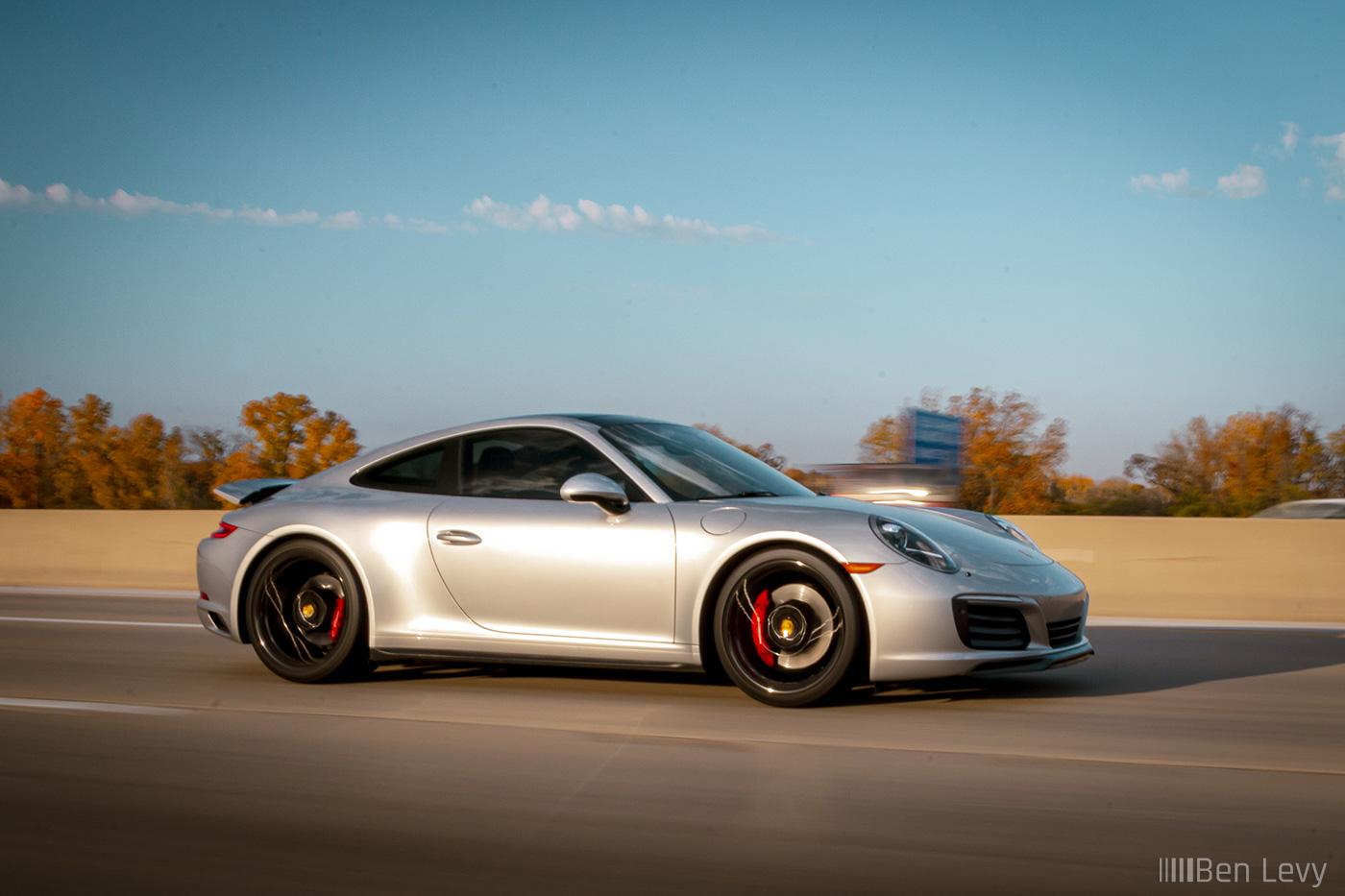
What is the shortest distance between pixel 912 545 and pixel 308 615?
313 centimetres

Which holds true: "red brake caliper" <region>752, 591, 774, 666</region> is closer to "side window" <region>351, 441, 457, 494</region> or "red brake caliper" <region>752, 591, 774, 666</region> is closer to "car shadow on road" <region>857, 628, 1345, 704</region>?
"car shadow on road" <region>857, 628, 1345, 704</region>

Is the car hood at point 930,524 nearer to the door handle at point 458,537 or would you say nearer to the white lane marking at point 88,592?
the door handle at point 458,537

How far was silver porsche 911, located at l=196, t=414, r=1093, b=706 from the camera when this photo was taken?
17.4 feet

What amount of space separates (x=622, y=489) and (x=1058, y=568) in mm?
2140

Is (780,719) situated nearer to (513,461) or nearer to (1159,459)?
(513,461)

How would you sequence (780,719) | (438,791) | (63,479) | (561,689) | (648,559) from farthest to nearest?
1. (63,479)
2. (561,689)
3. (648,559)
4. (780,719)
5. (438,791)

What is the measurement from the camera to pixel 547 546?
5805 mm

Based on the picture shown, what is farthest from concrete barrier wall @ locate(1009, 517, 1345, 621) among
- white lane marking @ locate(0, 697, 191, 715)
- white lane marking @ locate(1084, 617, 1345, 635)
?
white lane marking @ locate(0, 697, 191, 715)

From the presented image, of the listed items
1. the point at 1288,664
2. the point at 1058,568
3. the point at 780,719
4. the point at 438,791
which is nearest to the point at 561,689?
the point at 780,719

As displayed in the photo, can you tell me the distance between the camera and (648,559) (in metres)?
A: 5.60

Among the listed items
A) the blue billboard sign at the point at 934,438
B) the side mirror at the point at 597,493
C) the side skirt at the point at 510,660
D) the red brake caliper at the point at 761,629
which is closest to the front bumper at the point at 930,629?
the red brake caliper at the point at 761,629

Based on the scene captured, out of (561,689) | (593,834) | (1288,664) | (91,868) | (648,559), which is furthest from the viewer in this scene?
(1288,664)

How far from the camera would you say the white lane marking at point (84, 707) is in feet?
18.1

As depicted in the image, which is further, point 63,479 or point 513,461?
point 63,479
